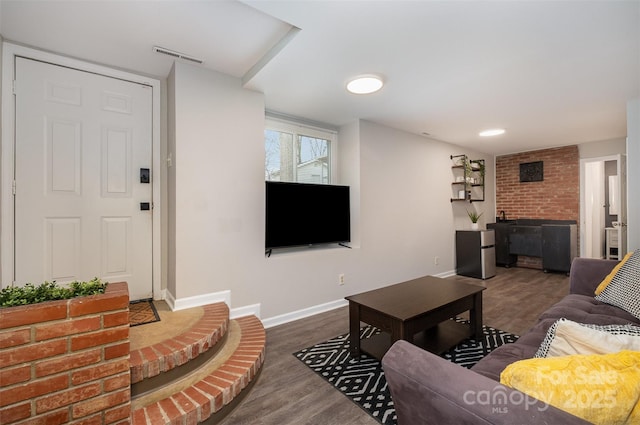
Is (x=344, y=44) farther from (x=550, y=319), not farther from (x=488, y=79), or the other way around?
(x=550, y=319)

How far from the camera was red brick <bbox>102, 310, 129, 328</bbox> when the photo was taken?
133cm

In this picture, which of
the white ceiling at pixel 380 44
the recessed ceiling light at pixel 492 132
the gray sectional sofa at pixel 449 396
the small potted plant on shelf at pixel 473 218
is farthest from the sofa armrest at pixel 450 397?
the small potted plant on shelf at pixel 473 218

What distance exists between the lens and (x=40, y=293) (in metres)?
1.30

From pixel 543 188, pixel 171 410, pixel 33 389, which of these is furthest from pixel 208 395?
pixel 543 188

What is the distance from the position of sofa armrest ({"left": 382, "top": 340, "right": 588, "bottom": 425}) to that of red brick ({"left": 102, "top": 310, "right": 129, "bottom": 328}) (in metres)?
1.25

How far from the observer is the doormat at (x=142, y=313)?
2199 millimetres

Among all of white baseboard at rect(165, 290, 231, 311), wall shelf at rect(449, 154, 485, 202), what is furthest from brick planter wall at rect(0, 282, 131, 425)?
wall shelf at rect(449, 154, 485, 202)

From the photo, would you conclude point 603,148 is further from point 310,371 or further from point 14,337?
point 14,337

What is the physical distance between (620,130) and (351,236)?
442 cm

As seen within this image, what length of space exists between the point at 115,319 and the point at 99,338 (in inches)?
3.8

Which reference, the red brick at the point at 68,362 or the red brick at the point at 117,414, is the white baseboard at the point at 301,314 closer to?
the red brick at the point at 117,414

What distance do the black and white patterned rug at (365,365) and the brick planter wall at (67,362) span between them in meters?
1.26

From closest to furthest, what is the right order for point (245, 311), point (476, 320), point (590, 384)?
point (590, 384), point (476, 320), point (245, 311)

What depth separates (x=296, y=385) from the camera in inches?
76.7
